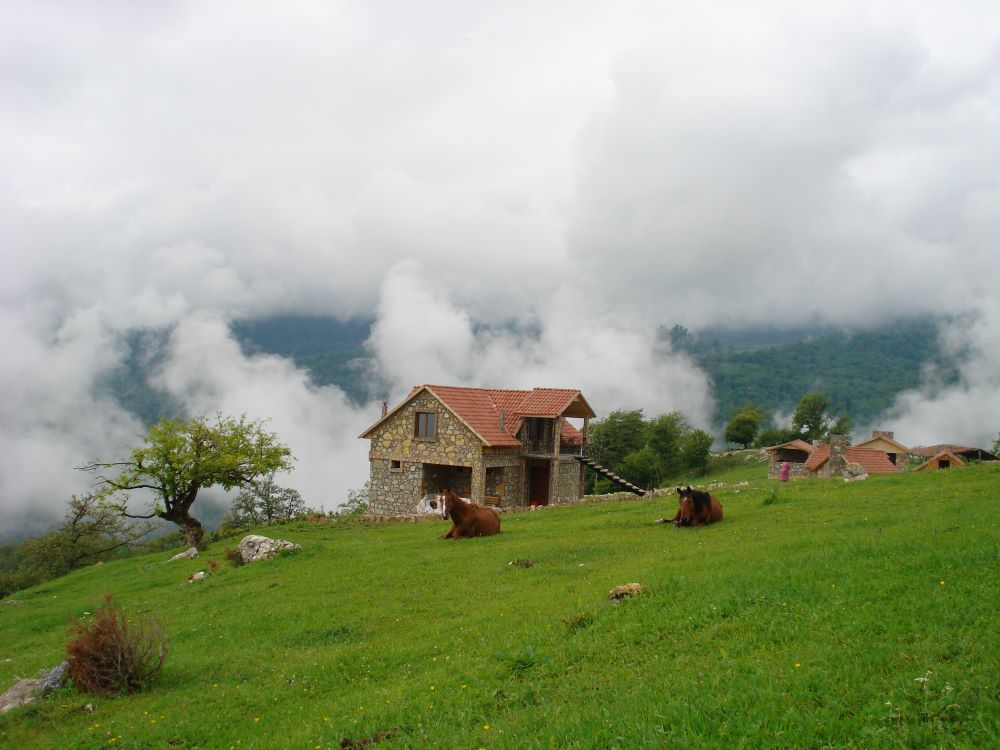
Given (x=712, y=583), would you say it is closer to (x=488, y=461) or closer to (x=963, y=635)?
(x=963, y=635)

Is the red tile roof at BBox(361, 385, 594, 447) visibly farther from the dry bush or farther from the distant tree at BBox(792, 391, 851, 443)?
the distant tree at BBox(792, 391, 851, 443)

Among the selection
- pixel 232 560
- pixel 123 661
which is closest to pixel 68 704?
pixel 123 661

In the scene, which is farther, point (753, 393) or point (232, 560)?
point (753, 393)

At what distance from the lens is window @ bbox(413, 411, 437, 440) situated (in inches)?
1550

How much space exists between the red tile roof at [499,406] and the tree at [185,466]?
676 centimetres

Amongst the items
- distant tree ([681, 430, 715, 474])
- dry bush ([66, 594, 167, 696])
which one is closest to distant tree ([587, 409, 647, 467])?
distant tree ([681, 430, 715, 474])

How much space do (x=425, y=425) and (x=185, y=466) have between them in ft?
40.7

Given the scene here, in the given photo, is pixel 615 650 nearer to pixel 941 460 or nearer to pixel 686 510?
pixel 686 510

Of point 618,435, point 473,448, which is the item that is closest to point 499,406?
point 473,448

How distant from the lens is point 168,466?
35656mm

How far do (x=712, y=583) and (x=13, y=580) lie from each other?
49.1 m

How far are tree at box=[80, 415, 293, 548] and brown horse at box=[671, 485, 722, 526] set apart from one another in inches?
960

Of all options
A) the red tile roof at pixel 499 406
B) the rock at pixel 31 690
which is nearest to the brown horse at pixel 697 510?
the rock at pixel 31 690

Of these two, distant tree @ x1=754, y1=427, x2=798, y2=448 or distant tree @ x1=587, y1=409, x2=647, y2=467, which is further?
distant tree @ x1=754, y1=427, x2=798, y2=448
